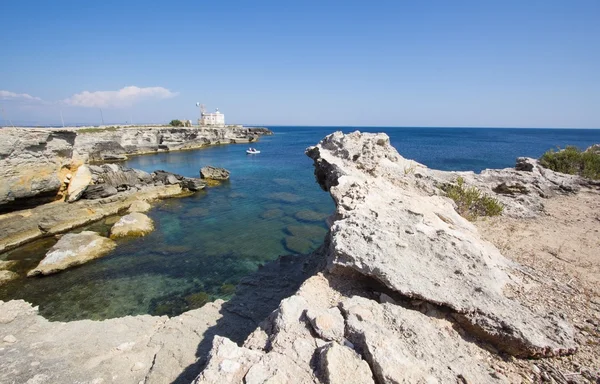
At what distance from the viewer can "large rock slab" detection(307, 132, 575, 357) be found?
4152 millimetres

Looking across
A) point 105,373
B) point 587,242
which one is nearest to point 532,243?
point 587,242

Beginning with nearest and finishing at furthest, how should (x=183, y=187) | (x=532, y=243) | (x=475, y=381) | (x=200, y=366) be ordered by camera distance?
1. (x=475, y=381)
2. (x=200, y=366)
3. (x=532, y=243)
4. (x=183, y=187)

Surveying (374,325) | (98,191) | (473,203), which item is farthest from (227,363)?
(98,191)

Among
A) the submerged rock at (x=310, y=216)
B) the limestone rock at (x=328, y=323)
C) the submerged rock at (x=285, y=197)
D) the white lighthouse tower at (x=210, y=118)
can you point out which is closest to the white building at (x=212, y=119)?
the white lighthouse tower at (x=210, y=118)

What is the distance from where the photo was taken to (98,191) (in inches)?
920

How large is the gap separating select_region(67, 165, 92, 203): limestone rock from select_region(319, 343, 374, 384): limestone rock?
24.7 meters

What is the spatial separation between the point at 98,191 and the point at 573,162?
33696 millimetres

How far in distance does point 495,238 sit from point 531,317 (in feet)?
13.1

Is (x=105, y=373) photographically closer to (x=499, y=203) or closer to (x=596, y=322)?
(x=596, y=322)

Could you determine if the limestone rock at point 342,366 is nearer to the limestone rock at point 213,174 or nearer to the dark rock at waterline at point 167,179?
the dark rock at waterline at point 167,179

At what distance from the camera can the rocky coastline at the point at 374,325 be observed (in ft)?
11.7

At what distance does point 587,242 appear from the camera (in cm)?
748

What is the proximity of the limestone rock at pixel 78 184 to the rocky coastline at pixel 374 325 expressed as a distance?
15.1 metres

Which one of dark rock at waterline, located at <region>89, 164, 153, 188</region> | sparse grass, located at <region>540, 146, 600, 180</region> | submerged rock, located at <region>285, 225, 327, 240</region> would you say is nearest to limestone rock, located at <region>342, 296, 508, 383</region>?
submerged rock, located at <region>285, 225, 327, 240</region>
